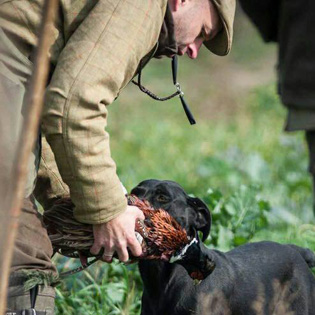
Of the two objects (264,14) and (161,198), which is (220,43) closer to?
(264,14)

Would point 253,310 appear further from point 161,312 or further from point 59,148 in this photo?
point 59,148

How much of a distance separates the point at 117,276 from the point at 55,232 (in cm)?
151

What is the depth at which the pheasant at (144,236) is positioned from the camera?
379cm

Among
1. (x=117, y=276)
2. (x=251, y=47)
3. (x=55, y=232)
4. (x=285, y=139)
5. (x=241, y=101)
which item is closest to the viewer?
(x=55, y=232)

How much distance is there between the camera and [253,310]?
462 centimetres

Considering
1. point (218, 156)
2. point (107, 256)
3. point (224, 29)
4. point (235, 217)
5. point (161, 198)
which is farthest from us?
point (218, 156)

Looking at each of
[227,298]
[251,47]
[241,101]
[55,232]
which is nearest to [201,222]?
[227,298]

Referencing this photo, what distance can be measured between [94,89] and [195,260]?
1.21 metres

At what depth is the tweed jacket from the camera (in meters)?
3.38

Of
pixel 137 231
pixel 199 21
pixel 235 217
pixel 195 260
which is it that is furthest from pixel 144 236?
pixel 235 217

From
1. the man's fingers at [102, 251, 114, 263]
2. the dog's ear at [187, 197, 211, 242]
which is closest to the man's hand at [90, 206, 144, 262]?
the man's fingers at [102, 251, 114, 263]

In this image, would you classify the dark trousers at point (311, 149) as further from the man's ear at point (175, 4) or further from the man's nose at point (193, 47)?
the man's ear at point (175, 4)

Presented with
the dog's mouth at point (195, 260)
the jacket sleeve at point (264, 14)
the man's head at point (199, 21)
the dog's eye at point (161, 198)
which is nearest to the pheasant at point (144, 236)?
the dog's mouth at point (195, 260)

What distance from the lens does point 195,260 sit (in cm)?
420
